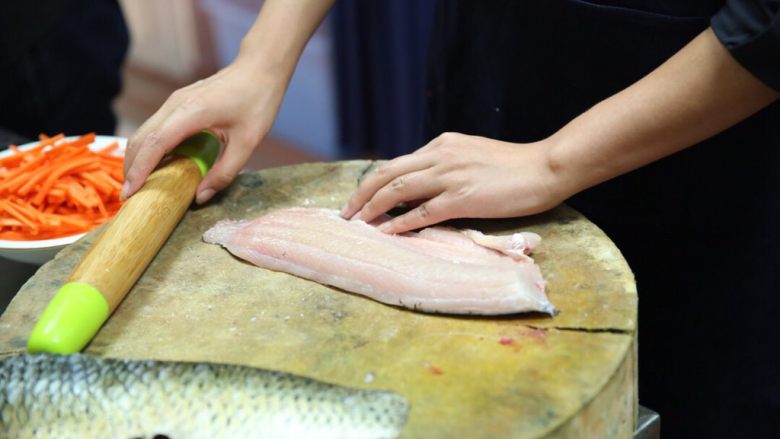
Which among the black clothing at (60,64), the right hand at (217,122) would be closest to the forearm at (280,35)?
the right hand at (217,122)

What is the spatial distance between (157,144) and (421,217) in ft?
1.66

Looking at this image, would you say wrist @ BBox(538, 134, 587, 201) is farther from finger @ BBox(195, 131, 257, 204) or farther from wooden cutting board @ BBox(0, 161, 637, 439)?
finger @ BBox(195, 131, 257, 204)

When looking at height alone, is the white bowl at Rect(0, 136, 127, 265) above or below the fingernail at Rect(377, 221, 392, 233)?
below

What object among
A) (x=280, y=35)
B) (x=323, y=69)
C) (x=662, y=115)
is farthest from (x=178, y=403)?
(x=323, y=69)

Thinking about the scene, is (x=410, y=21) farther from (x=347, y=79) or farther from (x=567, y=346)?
(x=567, y=346)

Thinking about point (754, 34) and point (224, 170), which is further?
point (224, 170)

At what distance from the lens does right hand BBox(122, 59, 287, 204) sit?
1.63 metres

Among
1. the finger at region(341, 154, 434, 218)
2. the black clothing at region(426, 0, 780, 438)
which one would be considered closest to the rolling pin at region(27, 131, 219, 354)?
the finger at region(341, 154, 434, 218)

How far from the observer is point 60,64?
2840 millimetres

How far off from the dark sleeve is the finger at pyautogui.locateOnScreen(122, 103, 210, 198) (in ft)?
2.99

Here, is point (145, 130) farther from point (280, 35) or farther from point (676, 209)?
point (676, 209)

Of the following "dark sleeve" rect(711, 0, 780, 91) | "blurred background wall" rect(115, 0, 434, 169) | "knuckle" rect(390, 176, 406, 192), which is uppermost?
"dark sleeve" rect(711, 0, 780, 91)

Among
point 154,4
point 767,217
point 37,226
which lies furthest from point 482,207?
point 154,4

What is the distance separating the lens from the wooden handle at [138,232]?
1.35 metres
